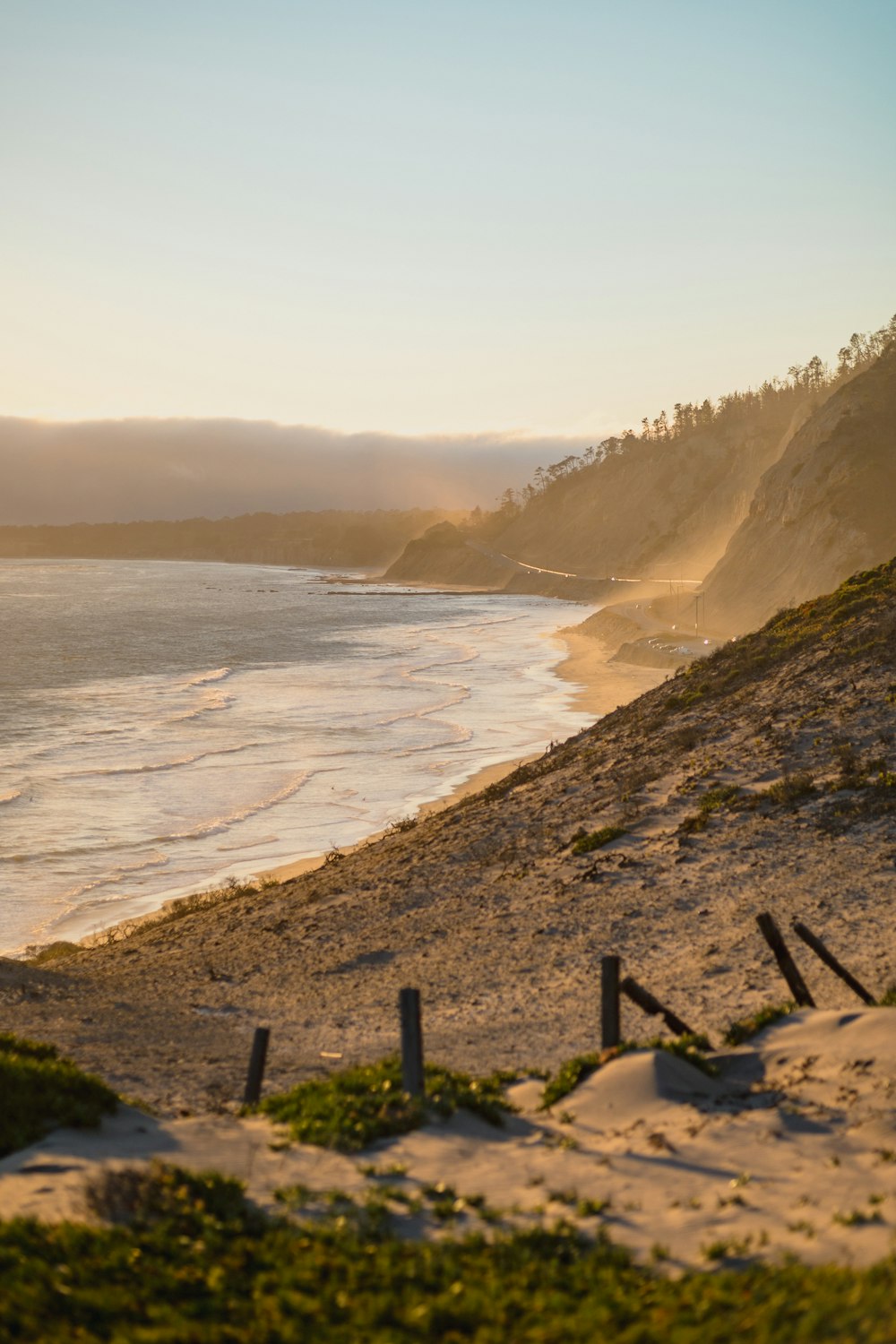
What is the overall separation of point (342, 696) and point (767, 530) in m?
59.3

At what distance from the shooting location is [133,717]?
58094 millimetres

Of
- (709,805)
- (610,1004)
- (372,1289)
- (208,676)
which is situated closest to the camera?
(372,1289)

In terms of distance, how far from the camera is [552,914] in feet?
63.9

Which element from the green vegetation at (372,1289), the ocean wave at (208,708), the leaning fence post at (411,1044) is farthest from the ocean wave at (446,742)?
the green vegetation at (372,1289)

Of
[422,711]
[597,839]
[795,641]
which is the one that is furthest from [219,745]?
[597,839]

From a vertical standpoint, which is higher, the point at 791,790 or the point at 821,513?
the point at 821,513

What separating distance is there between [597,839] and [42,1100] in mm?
14344

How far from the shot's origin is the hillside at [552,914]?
580 inches

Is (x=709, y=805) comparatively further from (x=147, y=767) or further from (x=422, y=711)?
(x=422, y=711)

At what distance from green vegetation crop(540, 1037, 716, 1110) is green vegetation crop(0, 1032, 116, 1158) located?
14.9 ft

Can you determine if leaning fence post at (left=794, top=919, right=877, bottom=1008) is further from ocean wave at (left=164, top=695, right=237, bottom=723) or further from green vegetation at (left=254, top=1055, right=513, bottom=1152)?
ocean wave at (left=164, top=695, right=237, bottom=723)

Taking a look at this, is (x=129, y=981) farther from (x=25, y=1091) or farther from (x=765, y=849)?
(x=765, y=849)

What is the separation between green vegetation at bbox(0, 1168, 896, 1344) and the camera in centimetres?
646

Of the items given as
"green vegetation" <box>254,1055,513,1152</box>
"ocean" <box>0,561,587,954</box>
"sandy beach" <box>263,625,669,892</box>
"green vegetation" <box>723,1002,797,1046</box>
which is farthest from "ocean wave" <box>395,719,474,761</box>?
"green vegetation" <box>254,1055,513,1152</box>
